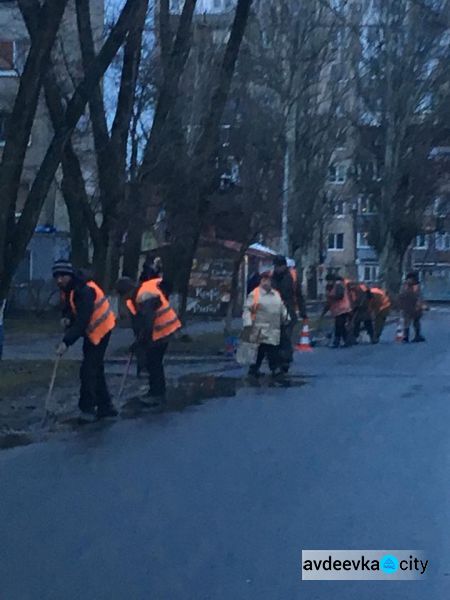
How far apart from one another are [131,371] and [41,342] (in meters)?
7.32

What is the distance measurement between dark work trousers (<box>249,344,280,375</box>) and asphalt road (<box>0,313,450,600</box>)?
3924 millimetres

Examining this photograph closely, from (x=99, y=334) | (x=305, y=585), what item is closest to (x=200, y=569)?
(x=305, y=585)

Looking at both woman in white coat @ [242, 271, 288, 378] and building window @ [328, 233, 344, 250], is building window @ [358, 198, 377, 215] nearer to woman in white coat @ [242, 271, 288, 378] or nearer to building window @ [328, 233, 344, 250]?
building window @ [328, 233, 344, 250]

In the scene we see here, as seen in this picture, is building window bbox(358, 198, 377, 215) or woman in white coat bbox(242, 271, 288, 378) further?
building window bbox(358, 198, 377, 215)

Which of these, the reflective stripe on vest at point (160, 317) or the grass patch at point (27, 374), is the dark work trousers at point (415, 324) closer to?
the grass patch at point (27, 374)

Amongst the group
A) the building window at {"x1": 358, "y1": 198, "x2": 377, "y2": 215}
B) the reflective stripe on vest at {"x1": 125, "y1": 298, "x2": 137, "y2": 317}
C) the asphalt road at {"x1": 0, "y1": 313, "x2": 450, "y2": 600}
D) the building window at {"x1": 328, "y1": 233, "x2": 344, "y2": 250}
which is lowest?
the asphalt road at {"x1": 0, "y1": 313, "x2": 450, "y2": 600}

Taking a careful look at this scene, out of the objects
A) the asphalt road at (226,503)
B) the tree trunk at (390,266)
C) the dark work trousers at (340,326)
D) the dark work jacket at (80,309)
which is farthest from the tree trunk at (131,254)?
the tree trunk at (390,266)

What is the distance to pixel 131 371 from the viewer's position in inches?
862

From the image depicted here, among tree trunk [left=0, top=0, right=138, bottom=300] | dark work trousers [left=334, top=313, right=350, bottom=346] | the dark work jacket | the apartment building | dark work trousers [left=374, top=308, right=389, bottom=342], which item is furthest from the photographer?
the apartment building

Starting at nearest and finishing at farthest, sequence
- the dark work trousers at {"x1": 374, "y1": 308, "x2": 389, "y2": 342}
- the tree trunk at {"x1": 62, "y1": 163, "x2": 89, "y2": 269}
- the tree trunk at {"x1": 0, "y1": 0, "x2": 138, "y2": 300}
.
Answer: the tree trunk at {"x1": 0, "y1": 0, "x2": 138, "y2": 300} < the tree trunk at {"x1": 62, "y1": 163, "x2": 89, "y2": 269} < the dark work trousers at {"x1": 374, "y1": 308, "x2": 389, "y2": 342}

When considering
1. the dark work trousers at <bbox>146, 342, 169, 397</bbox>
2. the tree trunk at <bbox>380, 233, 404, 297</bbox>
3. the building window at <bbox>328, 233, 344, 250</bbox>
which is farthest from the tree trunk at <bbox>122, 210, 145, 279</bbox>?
the building window at <bbox>328, 233, 344, 250</bbox>

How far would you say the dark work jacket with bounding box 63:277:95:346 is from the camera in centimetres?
1477

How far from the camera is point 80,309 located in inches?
585

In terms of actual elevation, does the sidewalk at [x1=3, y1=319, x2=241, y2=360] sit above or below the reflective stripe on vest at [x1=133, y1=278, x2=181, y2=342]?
below
